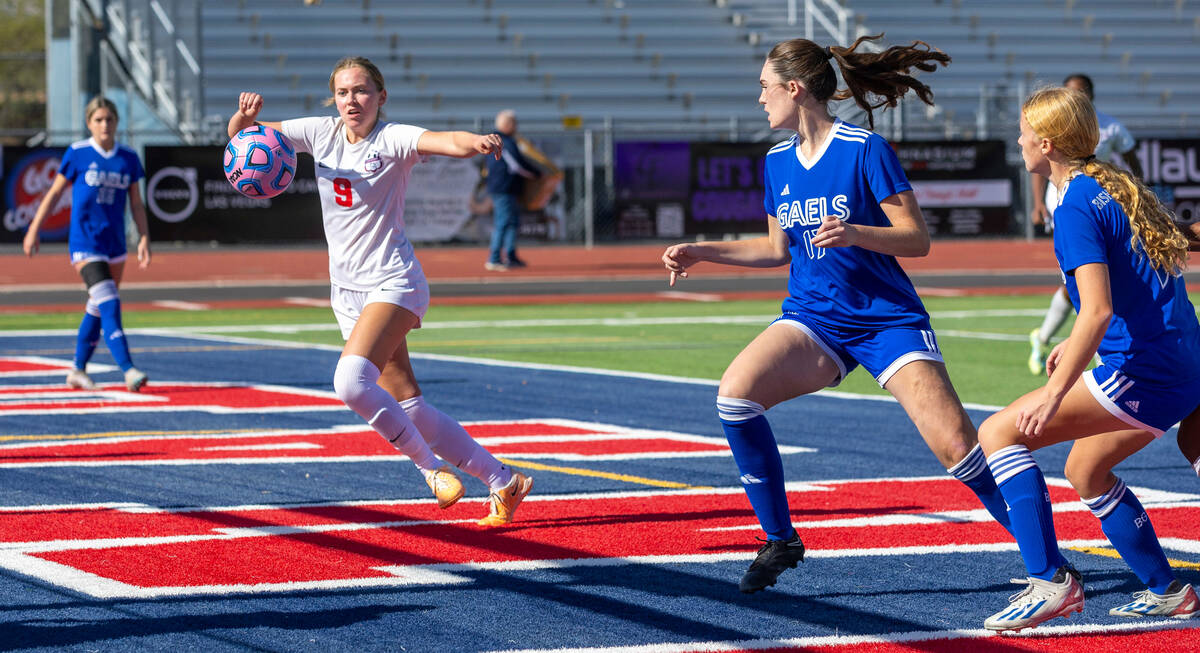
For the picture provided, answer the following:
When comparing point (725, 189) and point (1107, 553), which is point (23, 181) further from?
point (1107, 553)

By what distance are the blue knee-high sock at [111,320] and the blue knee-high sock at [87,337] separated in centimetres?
15

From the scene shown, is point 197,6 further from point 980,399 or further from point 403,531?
point 403,531

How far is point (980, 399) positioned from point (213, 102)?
85.6 ft

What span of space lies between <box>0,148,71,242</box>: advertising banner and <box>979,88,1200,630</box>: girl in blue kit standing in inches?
919

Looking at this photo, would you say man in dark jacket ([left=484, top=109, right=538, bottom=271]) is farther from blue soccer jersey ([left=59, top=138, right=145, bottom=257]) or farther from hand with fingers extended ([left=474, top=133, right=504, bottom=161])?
hand with fingers extended ([left=474, top=133, right=504, bottom=161])

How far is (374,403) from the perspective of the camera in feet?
21.2

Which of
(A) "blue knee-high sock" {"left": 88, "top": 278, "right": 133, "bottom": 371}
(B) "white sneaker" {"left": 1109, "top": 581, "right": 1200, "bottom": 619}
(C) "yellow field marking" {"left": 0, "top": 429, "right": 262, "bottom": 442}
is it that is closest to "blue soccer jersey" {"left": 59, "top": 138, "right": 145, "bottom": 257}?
(A) "blue knee-high sock" {"left": 88, "top": 278, "right": 133, "bottom": 371}

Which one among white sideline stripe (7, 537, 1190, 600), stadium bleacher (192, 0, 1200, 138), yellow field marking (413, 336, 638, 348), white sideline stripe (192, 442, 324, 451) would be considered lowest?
yellow field marking (413, 336, 638, 348)

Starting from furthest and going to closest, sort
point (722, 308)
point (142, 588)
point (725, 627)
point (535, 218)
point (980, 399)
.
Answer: point (535, 218), point (722, 308), point (980, 399), point (142, 588), point (725, 627)

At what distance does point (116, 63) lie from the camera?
96.6ft

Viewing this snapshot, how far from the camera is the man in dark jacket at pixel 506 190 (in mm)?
24391

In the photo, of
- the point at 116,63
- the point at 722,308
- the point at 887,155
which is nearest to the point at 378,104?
the point at 887,155

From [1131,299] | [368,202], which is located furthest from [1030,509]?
[368,202]

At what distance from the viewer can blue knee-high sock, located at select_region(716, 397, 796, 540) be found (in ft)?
18.6
